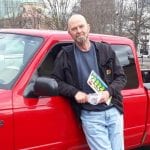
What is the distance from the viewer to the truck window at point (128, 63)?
5.27m

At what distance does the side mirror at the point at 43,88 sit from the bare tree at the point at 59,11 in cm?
2308

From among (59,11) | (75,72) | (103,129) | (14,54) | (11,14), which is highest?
(14,54)

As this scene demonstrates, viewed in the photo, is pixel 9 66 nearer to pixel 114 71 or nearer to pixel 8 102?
pixel 8 102

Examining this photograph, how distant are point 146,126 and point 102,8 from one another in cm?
2506

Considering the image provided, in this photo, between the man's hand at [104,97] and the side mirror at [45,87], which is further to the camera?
the man's hand at [104,97]

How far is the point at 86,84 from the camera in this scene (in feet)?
14.0

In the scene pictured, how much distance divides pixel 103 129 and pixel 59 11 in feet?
80.5

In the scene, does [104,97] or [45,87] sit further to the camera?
A: [104,97]

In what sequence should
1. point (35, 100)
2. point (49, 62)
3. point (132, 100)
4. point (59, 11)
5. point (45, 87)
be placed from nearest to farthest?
point (45, 87)
point (35, 100)
point (49, 62)
point (132, 100)
point (59, 11)

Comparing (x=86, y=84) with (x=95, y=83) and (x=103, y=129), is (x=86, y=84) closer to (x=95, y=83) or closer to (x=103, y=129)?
(x=95, y=83)

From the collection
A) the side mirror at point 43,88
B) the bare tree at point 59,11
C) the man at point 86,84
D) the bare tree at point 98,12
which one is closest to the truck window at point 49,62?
the man at point 86,84

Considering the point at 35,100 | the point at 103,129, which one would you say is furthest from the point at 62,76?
the point at 103,129

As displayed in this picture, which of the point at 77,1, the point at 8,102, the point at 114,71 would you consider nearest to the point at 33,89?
the point at 8,102

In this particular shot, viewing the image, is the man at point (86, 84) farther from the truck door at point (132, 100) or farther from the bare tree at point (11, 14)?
the bare tree at point (11, 14)
